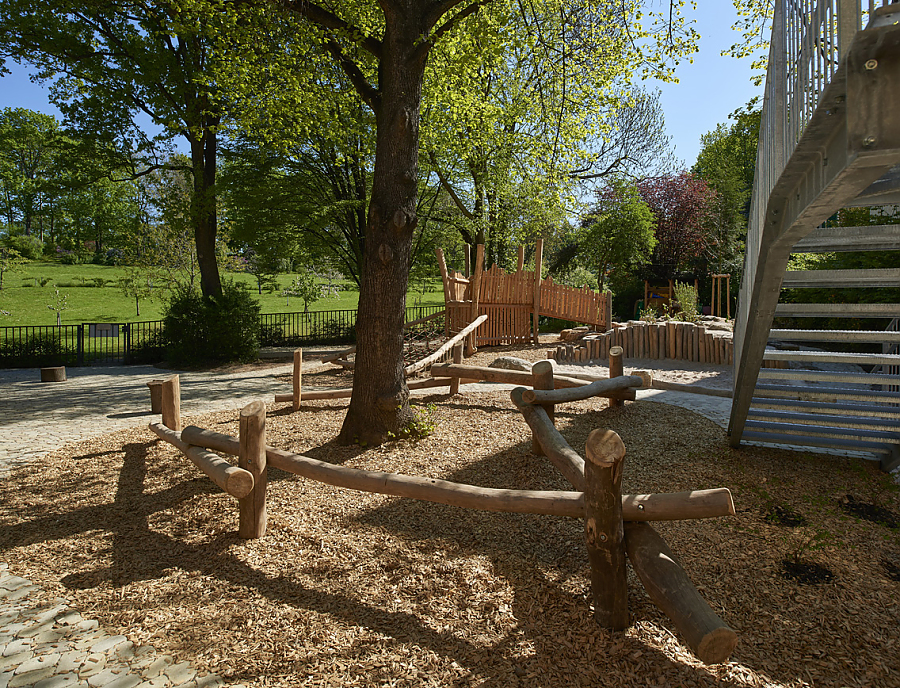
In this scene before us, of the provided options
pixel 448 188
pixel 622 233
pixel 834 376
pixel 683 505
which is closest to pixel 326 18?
pixel 683 505

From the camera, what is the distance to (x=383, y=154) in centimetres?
607

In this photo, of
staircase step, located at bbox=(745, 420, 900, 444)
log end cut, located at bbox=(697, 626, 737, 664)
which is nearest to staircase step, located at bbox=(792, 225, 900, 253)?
log end cut, located at bbox=(697, 626, 737, 664)

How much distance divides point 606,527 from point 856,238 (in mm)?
2706

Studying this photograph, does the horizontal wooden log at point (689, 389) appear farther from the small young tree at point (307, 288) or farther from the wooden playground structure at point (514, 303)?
the small young tree at point (307, 288)

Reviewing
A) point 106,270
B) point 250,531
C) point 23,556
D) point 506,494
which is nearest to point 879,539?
point 506,494

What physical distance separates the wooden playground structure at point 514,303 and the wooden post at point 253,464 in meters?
10.5

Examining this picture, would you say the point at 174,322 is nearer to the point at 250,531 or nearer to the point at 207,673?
the point at 250,531

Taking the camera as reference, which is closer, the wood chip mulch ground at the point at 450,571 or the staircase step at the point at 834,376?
the wood chip mulch ground at the point at 450,571

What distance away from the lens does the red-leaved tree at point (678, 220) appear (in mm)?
22016

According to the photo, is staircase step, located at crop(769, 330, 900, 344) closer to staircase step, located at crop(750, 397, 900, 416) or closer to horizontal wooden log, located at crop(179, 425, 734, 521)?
staircase step, located at crop(750, 397, 900, 416)

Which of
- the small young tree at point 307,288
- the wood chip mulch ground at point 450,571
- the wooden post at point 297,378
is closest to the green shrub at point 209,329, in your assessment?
the wooden post at point 297,378

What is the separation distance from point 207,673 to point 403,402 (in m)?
3.97

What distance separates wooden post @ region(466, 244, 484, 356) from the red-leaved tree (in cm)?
1050

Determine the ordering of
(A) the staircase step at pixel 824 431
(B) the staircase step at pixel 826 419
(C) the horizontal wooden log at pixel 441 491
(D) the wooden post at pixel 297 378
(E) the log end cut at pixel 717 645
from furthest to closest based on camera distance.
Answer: (D) the wooden post at pixel 297 378, (A) the staircase step at pixel 824 431, (B) the staircase step at pixel 826 419, (C) the horizontal wooden log at pixel 441 491, (E) the log end cut at pixel 717 645
